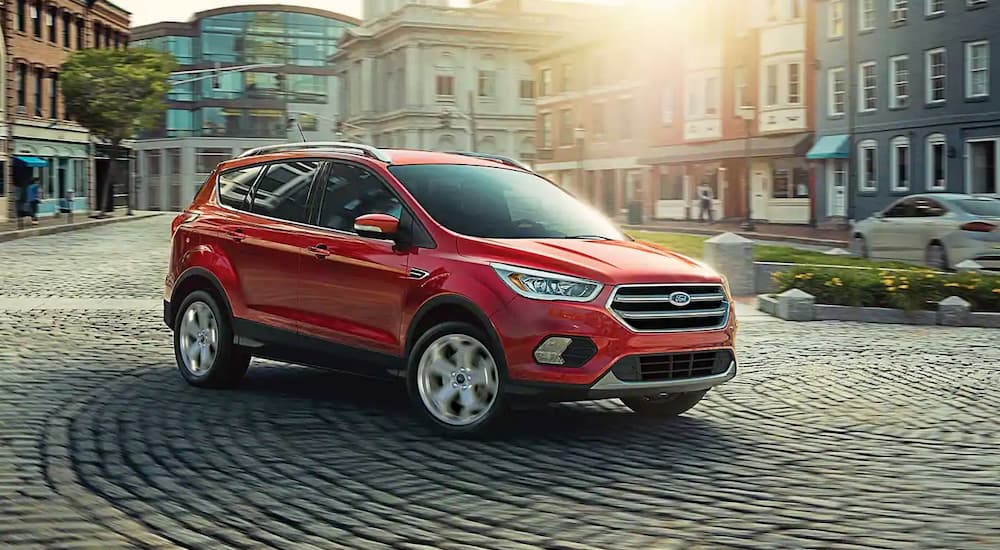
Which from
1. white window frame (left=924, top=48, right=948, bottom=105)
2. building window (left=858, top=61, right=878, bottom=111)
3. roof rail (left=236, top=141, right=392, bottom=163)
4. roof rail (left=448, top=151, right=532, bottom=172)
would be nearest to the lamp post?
building window (left=858, top=61, right=878, bottom=111)

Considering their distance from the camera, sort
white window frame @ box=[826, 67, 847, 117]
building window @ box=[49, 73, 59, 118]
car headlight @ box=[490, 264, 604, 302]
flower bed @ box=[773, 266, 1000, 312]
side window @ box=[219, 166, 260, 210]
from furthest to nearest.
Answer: building window @ box=[49, 73, 59, 118], white window frame @ box=[826, 67, 847, 117], flower bed @ box=[773, 266, 1000, 312], side window @ box=[219, 166, 260, 210], car headlight @ box=[490, 264, 604, 302]

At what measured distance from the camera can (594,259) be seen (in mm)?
7699

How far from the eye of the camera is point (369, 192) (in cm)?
867

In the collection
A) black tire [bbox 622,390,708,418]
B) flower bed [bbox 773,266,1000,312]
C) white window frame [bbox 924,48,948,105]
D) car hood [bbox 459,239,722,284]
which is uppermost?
white window frame [bbox 924,48,948,105]

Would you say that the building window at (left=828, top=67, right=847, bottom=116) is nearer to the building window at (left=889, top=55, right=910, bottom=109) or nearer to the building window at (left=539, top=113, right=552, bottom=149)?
the building window at (left=889, top=55, right=910, bottom=109)

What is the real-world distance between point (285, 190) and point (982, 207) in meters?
16.2

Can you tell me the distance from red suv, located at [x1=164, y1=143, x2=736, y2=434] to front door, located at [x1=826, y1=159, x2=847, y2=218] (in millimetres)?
41882

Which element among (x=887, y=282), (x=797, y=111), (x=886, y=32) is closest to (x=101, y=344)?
(x=887, y=282)

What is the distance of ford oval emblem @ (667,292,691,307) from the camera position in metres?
7.65

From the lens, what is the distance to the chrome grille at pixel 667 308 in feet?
24.5

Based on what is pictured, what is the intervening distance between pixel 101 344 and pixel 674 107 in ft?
175

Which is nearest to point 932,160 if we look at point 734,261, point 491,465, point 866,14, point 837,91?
point 837,91

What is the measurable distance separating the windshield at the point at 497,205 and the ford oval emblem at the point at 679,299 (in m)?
0.97

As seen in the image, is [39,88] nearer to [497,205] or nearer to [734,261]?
[734,261]
